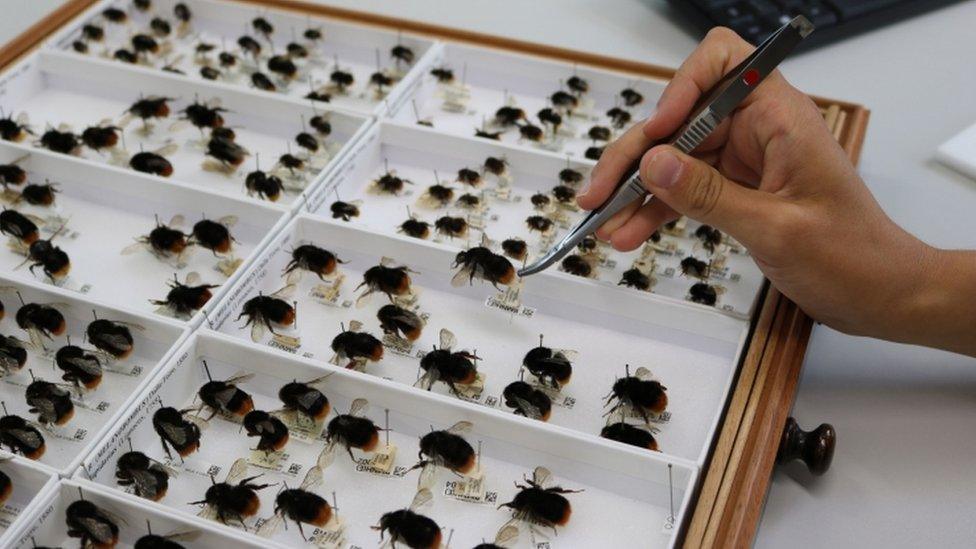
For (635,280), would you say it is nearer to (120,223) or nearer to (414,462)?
(414,462)

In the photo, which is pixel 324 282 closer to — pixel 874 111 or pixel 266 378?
pixel 266 378

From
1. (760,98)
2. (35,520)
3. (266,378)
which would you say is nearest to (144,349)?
(266,378)

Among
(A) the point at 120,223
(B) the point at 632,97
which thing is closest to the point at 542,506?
(A) the point at 120,223

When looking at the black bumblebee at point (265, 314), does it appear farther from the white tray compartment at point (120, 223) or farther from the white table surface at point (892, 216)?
the white table surface at point (892, 216)

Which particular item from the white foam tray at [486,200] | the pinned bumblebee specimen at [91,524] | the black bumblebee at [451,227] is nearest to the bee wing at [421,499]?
the pinned bumblebee specimen at [91,524]

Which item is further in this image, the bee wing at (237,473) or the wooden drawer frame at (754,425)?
the bee wing at (237,473)
